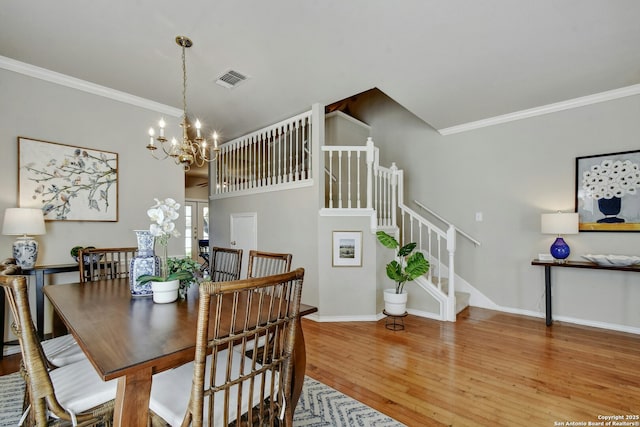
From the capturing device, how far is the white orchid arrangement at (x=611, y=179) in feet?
10.5

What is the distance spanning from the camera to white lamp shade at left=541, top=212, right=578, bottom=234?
3239 millimetres

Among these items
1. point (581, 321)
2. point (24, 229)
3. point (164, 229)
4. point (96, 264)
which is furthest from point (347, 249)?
point (24, 229)

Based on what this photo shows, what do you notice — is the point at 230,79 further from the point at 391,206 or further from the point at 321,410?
the point at 321,410

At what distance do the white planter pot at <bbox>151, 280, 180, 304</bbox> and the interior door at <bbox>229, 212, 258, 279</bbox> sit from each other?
109 inches

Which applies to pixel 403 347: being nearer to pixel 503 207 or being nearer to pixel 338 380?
pixel 338 380

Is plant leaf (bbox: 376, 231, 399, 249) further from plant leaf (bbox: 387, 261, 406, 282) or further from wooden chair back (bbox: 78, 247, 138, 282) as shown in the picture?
wooden chair back (bbox: 78, 247, 138, 282)

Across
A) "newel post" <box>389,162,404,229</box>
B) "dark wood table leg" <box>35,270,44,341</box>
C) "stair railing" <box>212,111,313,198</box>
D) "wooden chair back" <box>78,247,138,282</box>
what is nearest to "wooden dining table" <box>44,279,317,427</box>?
"wooden chair back" <box>78,247,138,282</box>

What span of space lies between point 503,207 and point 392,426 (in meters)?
3.39

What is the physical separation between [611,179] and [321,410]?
154 inches

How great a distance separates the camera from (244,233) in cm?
471

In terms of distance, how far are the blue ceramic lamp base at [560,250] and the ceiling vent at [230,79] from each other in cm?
399

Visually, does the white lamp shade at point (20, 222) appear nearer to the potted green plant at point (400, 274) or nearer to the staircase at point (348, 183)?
the staircase at point (348, 183)

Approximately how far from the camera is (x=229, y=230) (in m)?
4.99

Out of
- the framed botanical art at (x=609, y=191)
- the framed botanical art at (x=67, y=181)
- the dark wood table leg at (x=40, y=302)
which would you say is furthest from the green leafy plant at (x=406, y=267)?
the dark wood table leg at (x=40, y=302)
